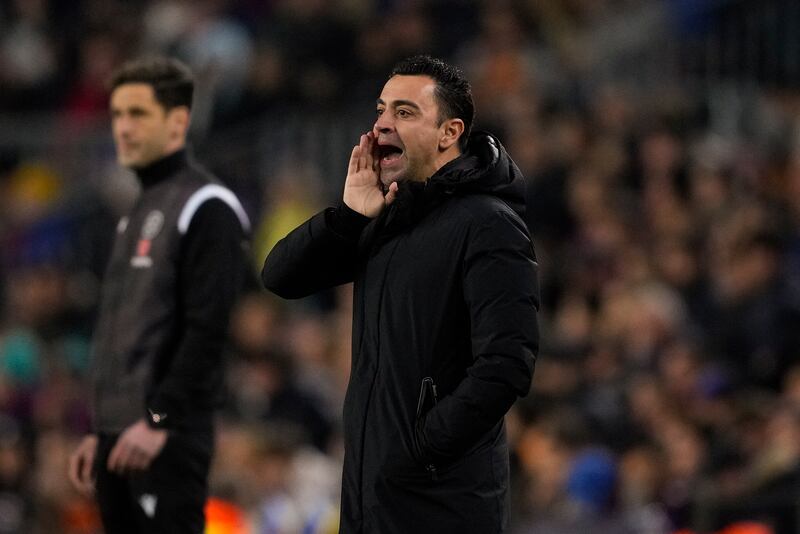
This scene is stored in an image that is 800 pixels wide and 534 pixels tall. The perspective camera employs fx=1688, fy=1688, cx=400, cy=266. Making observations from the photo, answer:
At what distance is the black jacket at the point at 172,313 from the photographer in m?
5.80

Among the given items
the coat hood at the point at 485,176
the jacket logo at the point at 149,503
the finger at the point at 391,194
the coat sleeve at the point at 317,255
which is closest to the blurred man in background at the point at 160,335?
the jacket logo at the point at 149,503

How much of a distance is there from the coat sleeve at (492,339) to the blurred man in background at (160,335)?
155cm

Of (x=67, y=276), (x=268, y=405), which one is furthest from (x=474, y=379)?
(x=67, y=276)

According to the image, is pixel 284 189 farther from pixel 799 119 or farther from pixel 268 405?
pixel 799 119

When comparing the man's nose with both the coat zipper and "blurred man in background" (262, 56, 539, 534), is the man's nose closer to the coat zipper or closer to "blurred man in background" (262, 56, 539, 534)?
"blurred man in background" (262, 56, 539, 534)

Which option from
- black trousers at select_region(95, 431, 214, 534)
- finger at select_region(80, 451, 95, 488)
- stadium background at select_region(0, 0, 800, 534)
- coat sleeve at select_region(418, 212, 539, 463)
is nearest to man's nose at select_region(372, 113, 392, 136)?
coat sleeve at select_region(418, 212, 539, 463)

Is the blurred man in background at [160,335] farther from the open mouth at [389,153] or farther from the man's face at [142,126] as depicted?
the open mouth at [389,153]

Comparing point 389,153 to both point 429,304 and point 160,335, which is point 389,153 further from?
point 160,335

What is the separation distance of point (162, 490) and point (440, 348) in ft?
5.36

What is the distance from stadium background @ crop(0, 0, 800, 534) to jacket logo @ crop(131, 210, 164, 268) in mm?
2975

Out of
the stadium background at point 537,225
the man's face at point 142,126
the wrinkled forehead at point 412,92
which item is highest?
the wrinkled forehead at point 412,92

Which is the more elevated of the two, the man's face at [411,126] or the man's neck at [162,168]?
the man's face at [411,126]

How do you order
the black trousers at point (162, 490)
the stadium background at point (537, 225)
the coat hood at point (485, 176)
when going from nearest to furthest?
the coat hood at point (485, 176) < the black trousers at point (162, 490) < the stadium background at point (537, 225)

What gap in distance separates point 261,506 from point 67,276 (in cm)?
419
